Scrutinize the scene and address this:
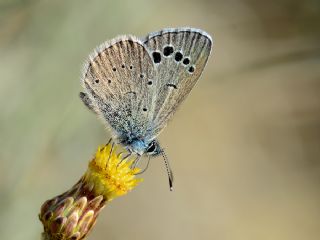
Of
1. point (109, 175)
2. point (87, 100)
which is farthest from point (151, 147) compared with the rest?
point (87, 100)

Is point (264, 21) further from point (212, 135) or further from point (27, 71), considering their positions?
point (27, 71)

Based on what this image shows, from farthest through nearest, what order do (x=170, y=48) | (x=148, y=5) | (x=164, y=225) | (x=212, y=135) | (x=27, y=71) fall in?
(x=212, y=135), (x=164, y=225), (x=148, y=5), (x=27, y=71), (x=170, y=48)

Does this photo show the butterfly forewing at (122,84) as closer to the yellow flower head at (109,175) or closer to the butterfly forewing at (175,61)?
the butterfly forewing at (175,61)

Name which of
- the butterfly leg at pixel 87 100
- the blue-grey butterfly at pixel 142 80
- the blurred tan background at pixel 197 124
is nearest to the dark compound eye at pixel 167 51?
the blue-grey butterfly at pixel 142 80

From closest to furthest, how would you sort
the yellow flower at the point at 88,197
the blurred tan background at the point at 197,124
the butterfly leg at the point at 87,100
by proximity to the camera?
Answer: the yellow flower at the point at 88,197 → the butterfly leg at the point at 87,100 → the blurred tan background at the point at 197,124

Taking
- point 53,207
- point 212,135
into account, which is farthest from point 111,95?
point 212,135

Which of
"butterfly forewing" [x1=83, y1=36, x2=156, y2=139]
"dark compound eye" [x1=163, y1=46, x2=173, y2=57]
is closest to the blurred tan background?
"butterfly forewing" [x1=83, y1=36, x2=156, y2=139]

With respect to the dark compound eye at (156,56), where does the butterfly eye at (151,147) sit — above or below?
below
